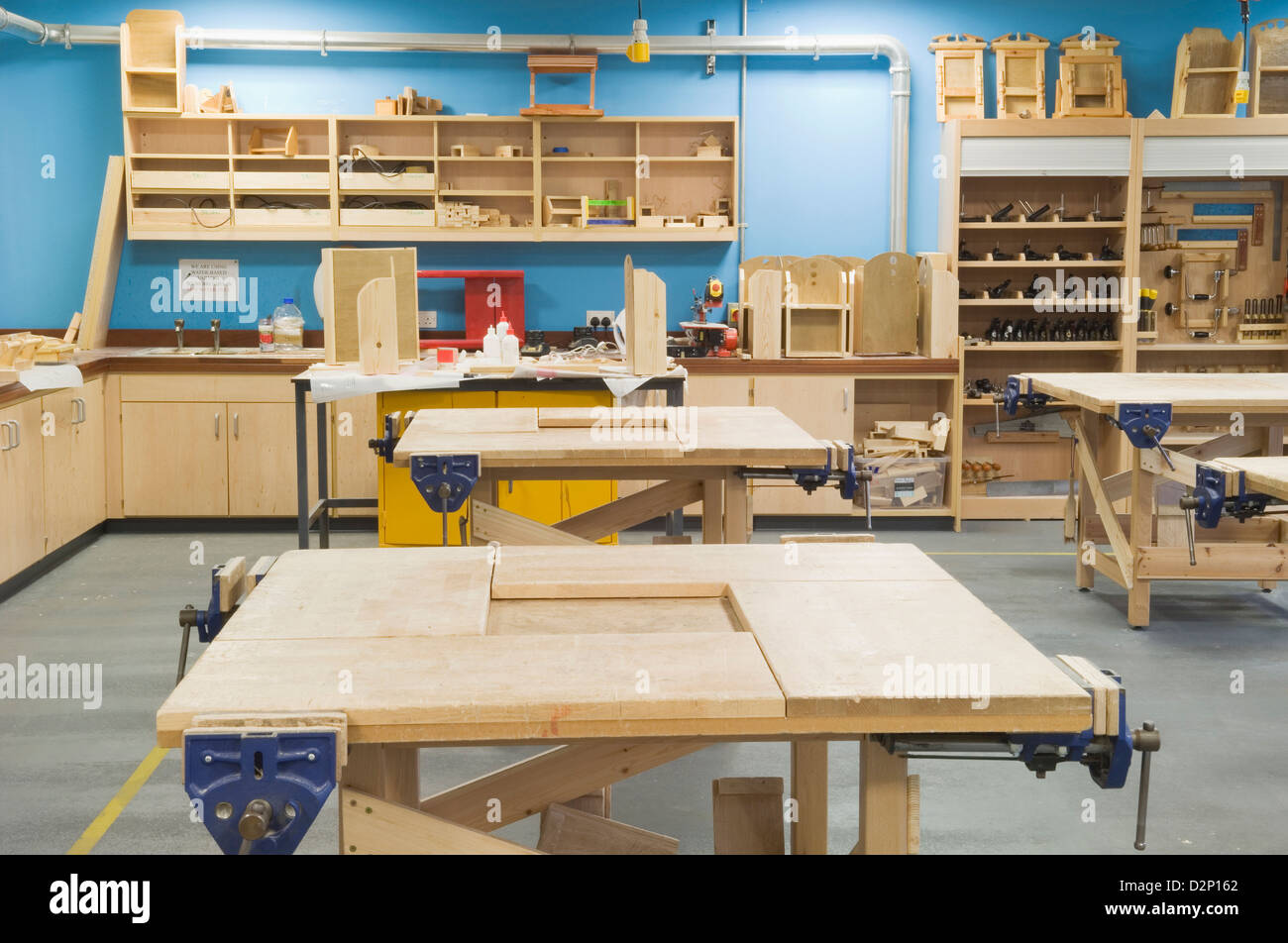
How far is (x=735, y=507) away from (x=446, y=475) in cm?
89

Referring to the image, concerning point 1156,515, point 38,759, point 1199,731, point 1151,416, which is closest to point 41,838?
point 38,759

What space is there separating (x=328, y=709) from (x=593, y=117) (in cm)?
610

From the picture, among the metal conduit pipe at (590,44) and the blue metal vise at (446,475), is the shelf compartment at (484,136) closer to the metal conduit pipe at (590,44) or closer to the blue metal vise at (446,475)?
the metal conduit pipe at (590,44)

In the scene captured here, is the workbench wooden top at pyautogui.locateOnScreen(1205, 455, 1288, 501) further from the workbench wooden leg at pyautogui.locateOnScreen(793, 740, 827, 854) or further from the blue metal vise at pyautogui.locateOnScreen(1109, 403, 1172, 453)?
the workbench wooden leg at pyautogui.locateOnScreen(793, 740, 827, 854)

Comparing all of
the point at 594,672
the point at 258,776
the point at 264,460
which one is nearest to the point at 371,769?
the point at 258,776

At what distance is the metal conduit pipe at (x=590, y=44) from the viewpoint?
23.8 ft

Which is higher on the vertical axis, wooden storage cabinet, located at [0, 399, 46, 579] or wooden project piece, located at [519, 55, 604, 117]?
wooden project piece, located at [519, 55, 604, 117]

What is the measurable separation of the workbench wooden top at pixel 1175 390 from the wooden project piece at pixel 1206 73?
2.41m

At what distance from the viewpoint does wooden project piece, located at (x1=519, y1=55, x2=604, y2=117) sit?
716 cm

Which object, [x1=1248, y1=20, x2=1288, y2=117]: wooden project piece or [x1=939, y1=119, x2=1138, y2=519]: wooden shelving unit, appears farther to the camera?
[x1=1248, y1=20, x2=1288, y2=117]: wooden project piece

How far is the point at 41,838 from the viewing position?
3152 millimetres

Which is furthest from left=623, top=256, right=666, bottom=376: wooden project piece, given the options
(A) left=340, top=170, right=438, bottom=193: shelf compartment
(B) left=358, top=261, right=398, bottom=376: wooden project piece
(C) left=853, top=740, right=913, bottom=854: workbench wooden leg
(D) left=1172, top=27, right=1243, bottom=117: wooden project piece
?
(C) left=853, top=740, right=913, bottom=854: workbench wooden leg

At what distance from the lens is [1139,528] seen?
5.15 meters

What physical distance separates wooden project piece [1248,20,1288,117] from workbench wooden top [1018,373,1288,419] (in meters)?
2.54
